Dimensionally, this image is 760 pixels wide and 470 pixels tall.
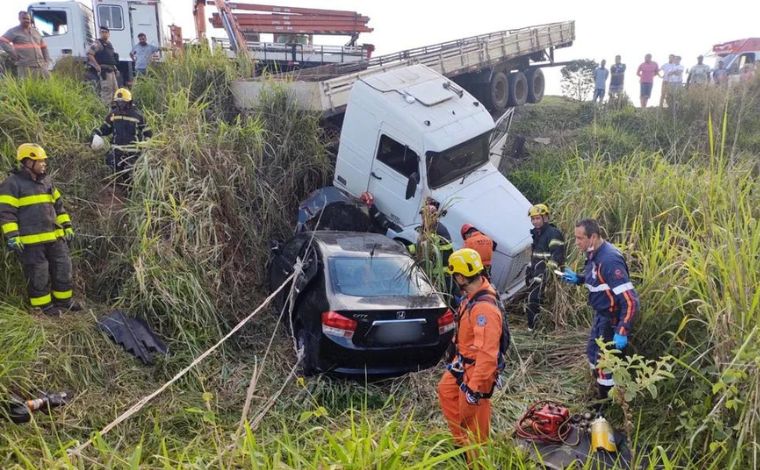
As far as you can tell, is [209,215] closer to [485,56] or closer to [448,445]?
[448,445]

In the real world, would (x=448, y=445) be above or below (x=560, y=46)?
below

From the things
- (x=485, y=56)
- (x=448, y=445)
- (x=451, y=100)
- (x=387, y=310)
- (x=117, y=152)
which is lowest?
(x=448, y=445)

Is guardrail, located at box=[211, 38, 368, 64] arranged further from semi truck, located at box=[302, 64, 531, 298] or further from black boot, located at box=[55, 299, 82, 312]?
black boot, located at box=[55, 299, 82, 312]

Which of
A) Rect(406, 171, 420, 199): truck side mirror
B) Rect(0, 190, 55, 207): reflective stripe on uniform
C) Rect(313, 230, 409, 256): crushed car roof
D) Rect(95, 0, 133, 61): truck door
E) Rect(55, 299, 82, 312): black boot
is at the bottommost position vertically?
Rect(55, 299, 82, 312): black boot

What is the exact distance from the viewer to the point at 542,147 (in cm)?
1255

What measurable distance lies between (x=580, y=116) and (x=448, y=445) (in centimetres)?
1274

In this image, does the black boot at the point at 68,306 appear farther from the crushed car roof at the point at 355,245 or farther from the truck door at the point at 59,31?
the truck door at the point at 59,31

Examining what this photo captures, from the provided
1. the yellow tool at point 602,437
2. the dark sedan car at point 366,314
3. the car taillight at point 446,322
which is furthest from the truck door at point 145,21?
the yellow tool at point 602,437

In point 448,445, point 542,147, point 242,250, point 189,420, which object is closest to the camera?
point 448,445

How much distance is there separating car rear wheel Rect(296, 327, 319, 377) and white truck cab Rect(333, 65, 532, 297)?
2.58 metres

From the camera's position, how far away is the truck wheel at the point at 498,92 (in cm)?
1235

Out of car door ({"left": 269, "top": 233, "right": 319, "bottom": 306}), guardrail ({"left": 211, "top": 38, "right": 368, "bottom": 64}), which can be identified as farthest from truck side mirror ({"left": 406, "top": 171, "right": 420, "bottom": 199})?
guardrail ({"left": 211, "top": 38, "right": 368, "bottom": 64})

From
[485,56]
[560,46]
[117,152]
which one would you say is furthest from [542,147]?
[117,152]

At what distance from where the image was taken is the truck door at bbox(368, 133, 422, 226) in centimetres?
755
